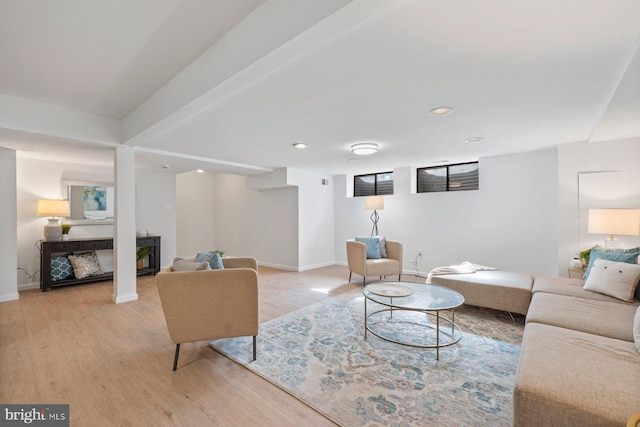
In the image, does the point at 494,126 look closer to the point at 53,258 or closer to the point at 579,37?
the point at 579,37

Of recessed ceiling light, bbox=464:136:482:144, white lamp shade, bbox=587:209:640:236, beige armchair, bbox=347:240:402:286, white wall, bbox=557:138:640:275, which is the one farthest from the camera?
beige armchair, bbox=347:240:402:286

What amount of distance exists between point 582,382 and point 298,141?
132 inches

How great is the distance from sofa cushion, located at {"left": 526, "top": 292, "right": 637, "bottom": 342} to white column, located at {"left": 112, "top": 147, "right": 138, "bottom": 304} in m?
4.60

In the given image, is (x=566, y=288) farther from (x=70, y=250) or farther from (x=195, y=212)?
(x=195, y=212)

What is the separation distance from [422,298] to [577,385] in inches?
58.6

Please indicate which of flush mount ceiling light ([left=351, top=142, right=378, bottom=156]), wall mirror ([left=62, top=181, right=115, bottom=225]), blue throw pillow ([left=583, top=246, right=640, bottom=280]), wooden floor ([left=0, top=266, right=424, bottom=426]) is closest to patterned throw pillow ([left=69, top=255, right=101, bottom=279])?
wall mirror ([left=62, top=181, right=115, bottom=225])

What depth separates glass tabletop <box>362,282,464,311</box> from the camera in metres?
2.49

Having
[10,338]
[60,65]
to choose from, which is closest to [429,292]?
[60,65]

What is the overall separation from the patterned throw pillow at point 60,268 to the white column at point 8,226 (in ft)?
1.83

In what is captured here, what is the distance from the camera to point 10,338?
8.89 feet

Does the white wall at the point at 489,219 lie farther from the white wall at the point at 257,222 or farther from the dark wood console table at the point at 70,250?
the dark wood console table at the point at 70,250

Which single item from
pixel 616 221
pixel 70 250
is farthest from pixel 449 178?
pixel 70 250

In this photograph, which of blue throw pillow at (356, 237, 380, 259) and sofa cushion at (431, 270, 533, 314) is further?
blue throw pillow at (356, 237, 380, 259)

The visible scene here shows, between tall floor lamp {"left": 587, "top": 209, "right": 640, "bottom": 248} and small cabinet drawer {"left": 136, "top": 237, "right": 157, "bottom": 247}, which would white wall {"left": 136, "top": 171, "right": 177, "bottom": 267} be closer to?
small cabinet drawer {"left": 136, "top": 237, "right": 157, "bottom": 247}
